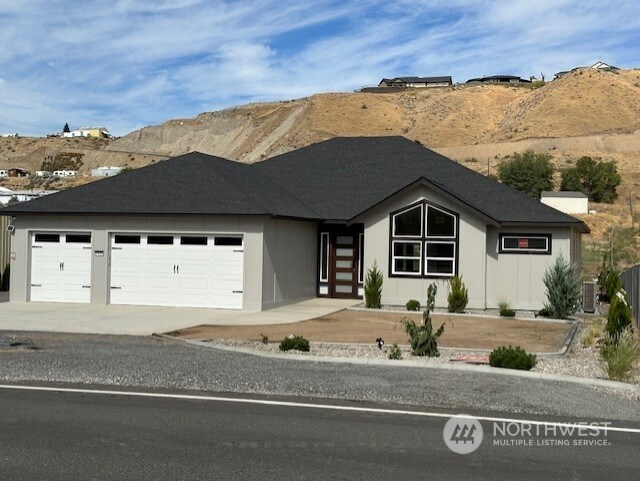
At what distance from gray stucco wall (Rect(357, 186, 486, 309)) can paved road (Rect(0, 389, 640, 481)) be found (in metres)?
16.3

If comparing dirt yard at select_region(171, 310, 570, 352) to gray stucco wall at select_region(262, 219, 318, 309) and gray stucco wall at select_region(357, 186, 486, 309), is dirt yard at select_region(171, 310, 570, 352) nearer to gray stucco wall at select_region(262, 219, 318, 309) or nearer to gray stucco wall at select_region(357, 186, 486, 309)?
gray stucco wall at select_region(262, 219, 318, 309)

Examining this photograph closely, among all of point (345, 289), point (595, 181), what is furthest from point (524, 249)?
point (595, 181)

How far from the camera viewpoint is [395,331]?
61.5ft

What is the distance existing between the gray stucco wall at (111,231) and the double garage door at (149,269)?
0.19 meters

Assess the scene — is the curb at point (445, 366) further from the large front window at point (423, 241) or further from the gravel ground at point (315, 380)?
the large front window at point (423, 241)

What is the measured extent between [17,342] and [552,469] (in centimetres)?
1063

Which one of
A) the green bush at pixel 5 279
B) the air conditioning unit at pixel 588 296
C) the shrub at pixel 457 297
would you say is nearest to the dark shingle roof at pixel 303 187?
the air conditioning unit at pixel 588 296

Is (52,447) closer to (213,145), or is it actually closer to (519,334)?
(519,334)

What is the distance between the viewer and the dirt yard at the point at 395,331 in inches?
659

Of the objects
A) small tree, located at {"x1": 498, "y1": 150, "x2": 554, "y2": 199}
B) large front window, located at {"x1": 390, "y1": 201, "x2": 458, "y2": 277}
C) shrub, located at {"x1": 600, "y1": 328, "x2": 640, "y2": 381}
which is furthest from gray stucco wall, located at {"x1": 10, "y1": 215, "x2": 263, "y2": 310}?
small tree, located at {"x1": 498, "y1": 150, "x2": 554, "y2": 199}

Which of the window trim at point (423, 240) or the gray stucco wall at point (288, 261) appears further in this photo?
the window trim at point (423, 240)

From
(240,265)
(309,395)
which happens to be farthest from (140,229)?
(309,395)

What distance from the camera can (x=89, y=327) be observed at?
58.9 feet

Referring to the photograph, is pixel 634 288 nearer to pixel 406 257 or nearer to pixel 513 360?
pixel 406 257
